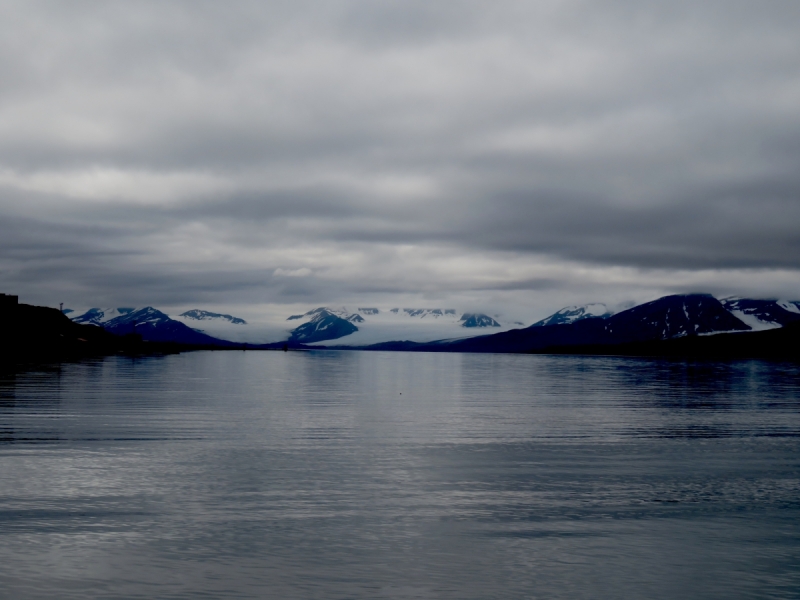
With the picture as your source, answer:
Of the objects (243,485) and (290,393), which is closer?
(243,485)

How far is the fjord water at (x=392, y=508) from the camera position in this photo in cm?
1555

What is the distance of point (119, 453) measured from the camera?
30.2 meters

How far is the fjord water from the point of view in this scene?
1555 cm

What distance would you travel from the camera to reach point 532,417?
161 ft

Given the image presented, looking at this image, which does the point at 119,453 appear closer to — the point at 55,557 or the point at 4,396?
the point at 55,557

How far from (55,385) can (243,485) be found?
51286 mm

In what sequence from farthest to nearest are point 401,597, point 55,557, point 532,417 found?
point 532,417
point 55,557
point 401,597

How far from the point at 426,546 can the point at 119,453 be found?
17.4 metres

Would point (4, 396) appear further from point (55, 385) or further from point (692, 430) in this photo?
point (692, 430)

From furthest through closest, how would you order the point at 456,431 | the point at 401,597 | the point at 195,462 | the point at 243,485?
the point at 456,431, the point at 195,462, the point at 243,485, the point at 401,597

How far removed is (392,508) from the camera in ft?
71.3

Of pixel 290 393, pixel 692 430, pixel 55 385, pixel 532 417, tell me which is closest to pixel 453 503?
pixel 692 430

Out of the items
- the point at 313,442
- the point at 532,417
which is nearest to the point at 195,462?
the point at 313,442

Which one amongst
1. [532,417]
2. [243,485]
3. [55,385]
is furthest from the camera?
[55,385]
